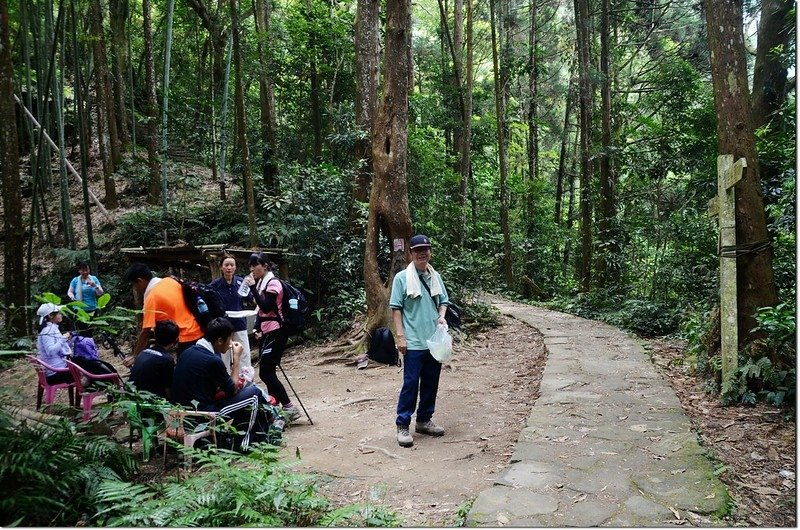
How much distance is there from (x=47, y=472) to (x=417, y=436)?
2763 millimetres

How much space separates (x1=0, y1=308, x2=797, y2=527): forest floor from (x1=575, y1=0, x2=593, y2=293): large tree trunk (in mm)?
6085

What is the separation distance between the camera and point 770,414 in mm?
4582

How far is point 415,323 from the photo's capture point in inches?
179

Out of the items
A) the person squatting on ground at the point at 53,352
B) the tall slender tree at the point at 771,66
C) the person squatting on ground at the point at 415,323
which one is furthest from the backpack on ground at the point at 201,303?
the tall slender tree at the point at 771,66

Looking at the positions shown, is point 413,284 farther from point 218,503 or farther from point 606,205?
point 606,205

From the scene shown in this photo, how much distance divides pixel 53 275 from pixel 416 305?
1258cm

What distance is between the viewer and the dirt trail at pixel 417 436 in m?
3.73

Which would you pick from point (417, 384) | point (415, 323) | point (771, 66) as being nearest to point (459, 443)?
point (417, 384)

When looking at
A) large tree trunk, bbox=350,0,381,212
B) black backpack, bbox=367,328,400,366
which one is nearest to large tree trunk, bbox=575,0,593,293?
large tree trunk, bbox=350,0,381,212

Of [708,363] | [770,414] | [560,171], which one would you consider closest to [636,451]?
[770,414]

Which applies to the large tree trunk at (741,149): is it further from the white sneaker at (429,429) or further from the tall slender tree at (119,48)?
the tall slender tree at (119,48)

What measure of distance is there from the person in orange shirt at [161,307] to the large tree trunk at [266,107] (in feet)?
25.6

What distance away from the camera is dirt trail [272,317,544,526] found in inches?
147

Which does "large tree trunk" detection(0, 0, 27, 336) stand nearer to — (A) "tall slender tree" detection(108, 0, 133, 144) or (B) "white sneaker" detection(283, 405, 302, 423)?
(B) "white sneaker" detection(283, 405, 302, 423)
